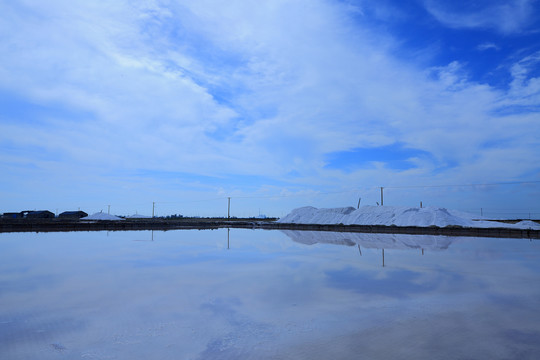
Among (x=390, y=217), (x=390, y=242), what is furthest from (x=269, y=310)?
(x=390, y=217)

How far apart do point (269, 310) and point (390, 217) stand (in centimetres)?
3190

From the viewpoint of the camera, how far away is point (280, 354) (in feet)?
13.8

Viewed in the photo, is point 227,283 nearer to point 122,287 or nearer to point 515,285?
point 122,287

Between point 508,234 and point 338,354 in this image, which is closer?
point 338,354

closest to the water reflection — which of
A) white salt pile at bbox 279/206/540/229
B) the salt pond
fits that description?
the salt pond

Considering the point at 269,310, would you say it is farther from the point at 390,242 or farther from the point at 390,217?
the point at 390,217

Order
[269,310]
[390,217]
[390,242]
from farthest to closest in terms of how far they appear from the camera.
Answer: [390,217]
[390,242]
[269,310]

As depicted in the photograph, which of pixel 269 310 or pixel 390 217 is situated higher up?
pixel 390 217

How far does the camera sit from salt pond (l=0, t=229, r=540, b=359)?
438cm

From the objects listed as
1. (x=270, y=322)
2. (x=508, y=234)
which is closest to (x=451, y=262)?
(x=270, y=322)

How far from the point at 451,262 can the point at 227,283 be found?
7898mm

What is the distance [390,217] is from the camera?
35562 millimetres

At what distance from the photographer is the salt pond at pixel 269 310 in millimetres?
4375

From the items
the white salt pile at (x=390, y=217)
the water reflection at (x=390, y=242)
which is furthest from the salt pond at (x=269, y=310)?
the white salt pile at (x=390, y=217)
